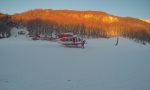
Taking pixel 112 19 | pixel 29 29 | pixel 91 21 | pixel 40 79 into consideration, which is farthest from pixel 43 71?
pixel 112 19

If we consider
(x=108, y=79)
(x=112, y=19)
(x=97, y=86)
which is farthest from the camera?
(x=112, y=19)

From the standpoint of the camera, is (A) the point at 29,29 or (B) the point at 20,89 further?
(A) the point at 29,29

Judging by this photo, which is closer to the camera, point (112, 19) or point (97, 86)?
point (97, 86)

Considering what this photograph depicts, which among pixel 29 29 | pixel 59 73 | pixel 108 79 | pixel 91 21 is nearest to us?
pixel 108 79

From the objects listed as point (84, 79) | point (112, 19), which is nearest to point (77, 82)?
point (84, 79)

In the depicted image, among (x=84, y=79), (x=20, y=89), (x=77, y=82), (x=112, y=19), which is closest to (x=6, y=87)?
(x=20, y=89)

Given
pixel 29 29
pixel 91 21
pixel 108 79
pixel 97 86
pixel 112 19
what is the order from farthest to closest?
pixel 112 19 < pixel 91 21 < pixel 29 29 < pixel 108 79 < pixel 97 86

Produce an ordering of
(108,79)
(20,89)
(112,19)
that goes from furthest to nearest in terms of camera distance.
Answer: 1. (112,19)
2. (108,79)
3. (20,89)

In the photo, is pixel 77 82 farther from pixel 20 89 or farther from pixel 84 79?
pixel 20 89

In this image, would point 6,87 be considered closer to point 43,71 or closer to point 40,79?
point 40,79
